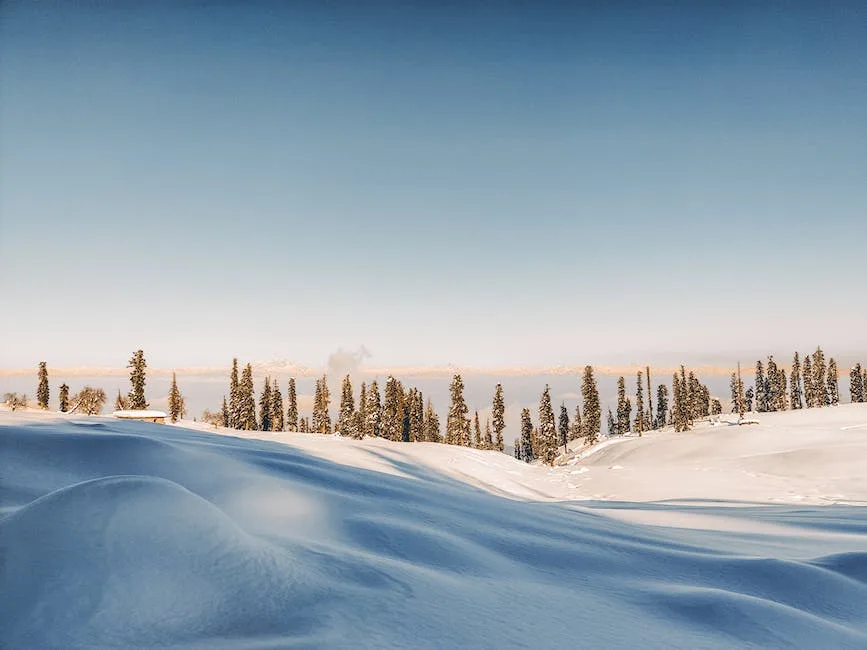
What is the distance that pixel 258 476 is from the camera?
201 inches

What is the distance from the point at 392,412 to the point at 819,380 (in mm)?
83106

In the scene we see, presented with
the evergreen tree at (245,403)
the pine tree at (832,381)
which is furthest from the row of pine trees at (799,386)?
the evergreen tree at (245,403)

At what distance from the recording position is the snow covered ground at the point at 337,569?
2.34 meters

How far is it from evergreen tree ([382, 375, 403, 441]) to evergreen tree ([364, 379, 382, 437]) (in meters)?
0.67

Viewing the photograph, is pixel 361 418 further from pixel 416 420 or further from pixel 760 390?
pixel 760 390

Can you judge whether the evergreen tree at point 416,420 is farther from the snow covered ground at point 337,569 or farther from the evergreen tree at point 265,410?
the snow covered ground at point 337,569

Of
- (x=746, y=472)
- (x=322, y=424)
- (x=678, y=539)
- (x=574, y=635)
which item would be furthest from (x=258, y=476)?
(x=322, y=424)

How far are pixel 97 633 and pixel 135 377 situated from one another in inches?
2522

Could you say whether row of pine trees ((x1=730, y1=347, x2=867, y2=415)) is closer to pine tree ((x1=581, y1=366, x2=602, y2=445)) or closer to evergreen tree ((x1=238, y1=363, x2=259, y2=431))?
pine tree ((x1=581, y1=366, x2=602, y2=445))

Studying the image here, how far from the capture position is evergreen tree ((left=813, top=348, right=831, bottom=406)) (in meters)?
93.9

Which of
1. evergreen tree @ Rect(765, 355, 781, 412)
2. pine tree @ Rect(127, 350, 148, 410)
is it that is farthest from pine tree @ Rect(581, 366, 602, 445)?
pine tree @ Rect(127, 350, 148, 410)

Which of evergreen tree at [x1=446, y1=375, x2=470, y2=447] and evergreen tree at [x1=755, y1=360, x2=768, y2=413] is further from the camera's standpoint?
evergreen tree at [x1=755, y1=360, x2=768, y2=413]

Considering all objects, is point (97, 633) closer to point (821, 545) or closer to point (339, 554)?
point (339, 554)

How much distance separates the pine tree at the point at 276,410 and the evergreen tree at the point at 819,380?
97.7 metres
